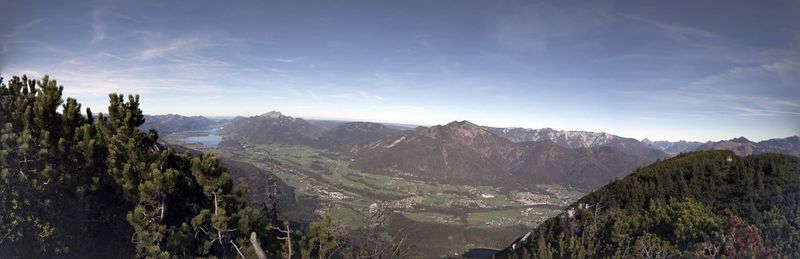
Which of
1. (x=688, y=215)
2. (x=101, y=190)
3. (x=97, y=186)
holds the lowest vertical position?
(x=688, y=215)

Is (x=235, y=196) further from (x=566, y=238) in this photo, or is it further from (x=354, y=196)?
(x=354, y=196)

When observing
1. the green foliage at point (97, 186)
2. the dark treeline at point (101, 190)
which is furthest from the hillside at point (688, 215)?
the green foliage at point (97, 186)

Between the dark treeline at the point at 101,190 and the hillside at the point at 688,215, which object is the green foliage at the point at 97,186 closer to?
the dark treeline at the point at 101,190

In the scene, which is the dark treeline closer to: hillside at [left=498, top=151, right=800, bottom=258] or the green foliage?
the green foliage

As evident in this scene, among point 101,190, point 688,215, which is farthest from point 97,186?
point 688,215

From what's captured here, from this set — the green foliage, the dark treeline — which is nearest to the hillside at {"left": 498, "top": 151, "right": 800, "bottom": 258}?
the dark treeline

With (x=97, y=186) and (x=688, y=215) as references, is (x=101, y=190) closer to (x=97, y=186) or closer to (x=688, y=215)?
(x=97, y=186)
